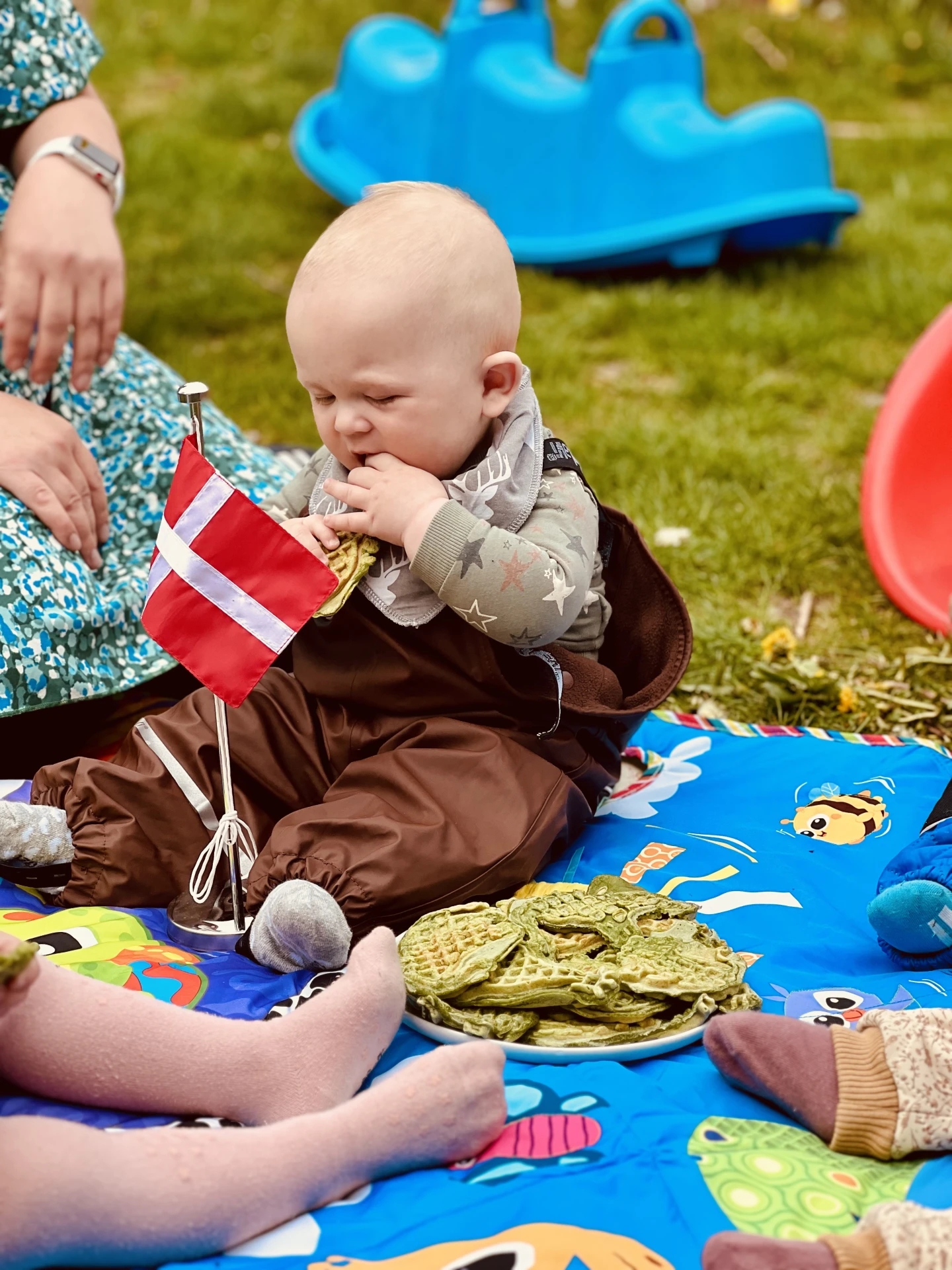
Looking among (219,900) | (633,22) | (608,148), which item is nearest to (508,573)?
(219,900)

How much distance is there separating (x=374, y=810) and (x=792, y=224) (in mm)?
3703

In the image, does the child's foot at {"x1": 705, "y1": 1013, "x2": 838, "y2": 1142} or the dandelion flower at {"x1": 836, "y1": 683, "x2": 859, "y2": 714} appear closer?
the child's foot at {"x1": 705, "y1": 1013, "x2": 838, "y2": 1142}

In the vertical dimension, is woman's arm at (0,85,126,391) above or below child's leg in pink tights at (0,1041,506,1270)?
above

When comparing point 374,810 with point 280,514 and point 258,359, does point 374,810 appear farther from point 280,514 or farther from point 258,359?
point 258,359

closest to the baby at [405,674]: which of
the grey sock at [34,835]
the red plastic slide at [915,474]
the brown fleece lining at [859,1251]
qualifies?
the grey sock at [34,835]

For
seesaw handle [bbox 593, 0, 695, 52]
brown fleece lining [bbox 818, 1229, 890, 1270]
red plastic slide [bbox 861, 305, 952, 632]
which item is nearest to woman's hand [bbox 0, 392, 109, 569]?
brown fleece lining [bbox 818, 1229, 890, 1270]

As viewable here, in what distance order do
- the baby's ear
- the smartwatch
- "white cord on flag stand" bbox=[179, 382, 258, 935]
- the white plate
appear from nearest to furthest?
1. the white plate
2. "white cord on flag stand" bbox=[179, 382, 258, 935]
3. the baby's ear
4. the smartwatch

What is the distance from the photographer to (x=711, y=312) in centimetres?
454

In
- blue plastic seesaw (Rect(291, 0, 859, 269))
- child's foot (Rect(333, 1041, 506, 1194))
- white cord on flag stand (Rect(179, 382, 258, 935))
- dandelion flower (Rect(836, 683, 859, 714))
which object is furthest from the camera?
blue plastic seesaw (Rect(291, 0, 859, 269))

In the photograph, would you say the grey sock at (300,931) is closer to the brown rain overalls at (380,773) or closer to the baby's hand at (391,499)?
the brown rain overalls at (380,773)

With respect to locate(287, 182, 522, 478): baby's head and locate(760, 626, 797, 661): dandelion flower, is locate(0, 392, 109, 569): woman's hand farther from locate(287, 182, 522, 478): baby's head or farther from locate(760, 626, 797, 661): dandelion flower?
locate(760, 626, 797, 661): dandelion flower

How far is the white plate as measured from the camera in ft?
5.05

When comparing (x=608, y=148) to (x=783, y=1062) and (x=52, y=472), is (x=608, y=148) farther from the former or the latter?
(x=783, y=1062)

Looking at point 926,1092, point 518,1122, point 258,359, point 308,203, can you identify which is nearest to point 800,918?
point 926,1092
